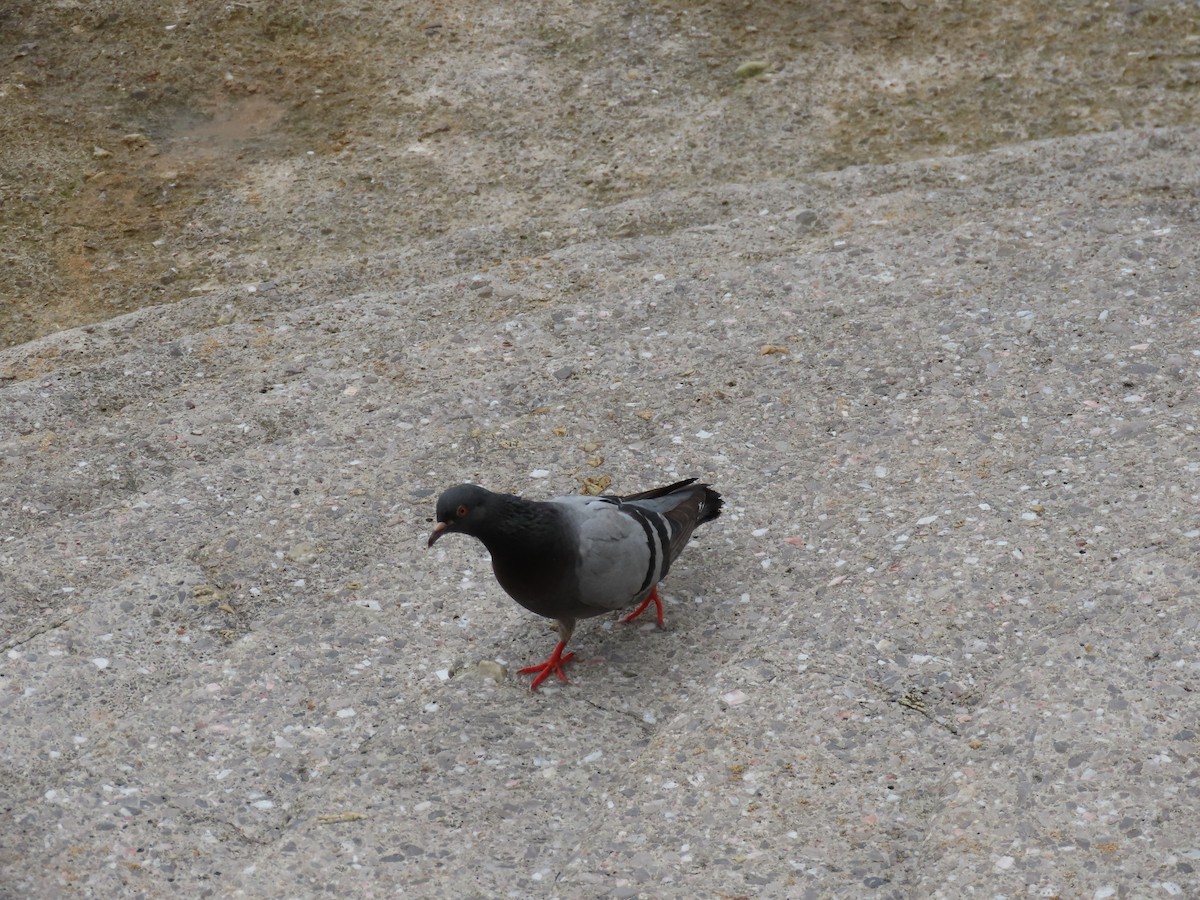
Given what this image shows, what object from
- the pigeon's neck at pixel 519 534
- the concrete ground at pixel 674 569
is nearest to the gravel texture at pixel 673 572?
the concrete ground at pixel 674 569

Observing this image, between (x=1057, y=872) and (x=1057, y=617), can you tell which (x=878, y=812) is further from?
(x=1057, y=617)

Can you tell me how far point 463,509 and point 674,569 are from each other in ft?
4.03

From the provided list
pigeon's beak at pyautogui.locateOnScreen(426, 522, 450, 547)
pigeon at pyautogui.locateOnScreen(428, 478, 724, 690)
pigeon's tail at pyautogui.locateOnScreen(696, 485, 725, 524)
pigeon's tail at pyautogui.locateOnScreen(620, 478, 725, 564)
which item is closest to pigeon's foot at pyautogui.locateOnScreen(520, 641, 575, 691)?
pigeon at pyautogui.locateOnScreen(428, 478, 724, 690)

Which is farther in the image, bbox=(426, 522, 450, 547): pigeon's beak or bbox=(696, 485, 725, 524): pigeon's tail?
bbox=(696, 485, 725, 524): pigeon's tail

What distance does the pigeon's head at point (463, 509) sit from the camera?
4.47 metres

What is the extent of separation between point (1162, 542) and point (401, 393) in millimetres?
3586

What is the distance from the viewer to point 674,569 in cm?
538

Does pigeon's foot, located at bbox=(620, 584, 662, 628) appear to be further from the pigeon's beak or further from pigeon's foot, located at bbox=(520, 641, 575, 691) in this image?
the pigeon's beak

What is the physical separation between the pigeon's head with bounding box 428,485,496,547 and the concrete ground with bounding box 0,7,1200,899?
2.22 feet

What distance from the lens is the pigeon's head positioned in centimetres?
447

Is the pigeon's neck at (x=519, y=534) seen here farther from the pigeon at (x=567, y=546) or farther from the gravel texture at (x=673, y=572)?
the gravel texture at (x=673, y=572)

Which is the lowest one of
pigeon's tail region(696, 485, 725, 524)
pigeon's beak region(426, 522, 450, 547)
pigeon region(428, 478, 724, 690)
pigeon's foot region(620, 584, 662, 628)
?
pigeon's foot region(620, 584, 662, 628)

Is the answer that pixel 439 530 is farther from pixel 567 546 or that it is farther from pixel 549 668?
pixel 549 668

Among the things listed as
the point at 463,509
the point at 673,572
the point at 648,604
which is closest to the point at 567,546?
the point at 463,509
